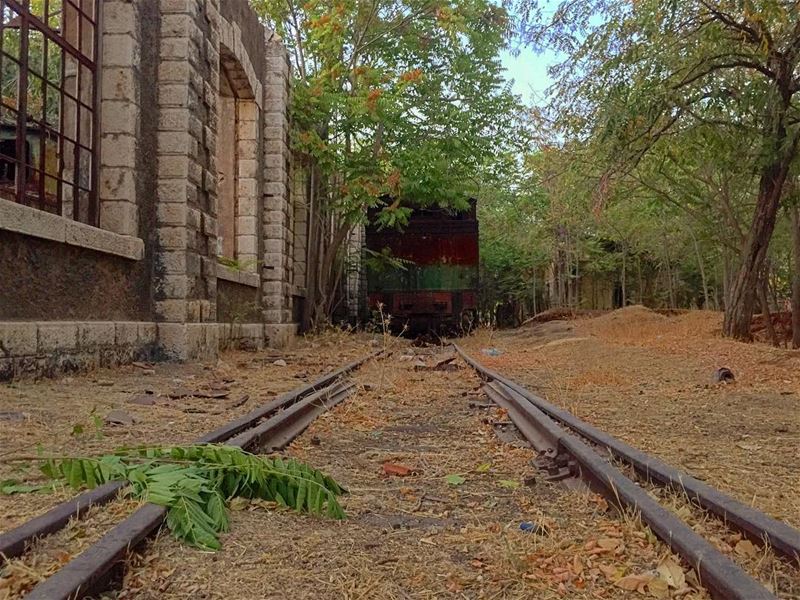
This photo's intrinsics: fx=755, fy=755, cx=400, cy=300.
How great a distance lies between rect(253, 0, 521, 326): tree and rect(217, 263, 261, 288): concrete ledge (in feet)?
10.6

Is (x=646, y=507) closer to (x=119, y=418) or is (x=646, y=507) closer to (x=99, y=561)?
(x=99, y=561)

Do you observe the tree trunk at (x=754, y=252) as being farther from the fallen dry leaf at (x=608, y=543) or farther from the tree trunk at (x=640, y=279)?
the tree trunk at (x=640, y=279)

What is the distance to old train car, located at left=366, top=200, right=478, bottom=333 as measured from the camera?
712 inches

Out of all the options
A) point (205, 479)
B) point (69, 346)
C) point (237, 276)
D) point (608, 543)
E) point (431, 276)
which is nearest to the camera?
point (608, 543)

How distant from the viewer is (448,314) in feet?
59.2

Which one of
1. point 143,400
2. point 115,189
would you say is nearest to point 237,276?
point 115,189

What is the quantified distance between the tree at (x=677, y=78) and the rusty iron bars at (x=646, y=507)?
17.9 ft

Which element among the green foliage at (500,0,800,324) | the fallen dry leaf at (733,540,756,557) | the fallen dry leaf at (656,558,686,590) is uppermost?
the green foliage at (500,0,800,324)

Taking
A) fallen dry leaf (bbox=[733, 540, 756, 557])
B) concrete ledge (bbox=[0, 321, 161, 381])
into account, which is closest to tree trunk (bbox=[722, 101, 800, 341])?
concrete ledge (bbox=[0, 321, 161, 381])

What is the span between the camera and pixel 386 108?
1441 cm

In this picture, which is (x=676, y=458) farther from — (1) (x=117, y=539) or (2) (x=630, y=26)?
(2) (x=630, y=26)

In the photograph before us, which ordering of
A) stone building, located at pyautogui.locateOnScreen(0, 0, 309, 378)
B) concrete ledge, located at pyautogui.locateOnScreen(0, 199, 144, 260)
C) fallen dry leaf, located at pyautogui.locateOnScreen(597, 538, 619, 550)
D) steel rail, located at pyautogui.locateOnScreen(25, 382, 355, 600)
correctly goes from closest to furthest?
steel rail, located at pyautogui.locateOnScreen(25, 382, 355, 600) → fallen dry leaf, located at pyautogui.locateOnScreen(597, 538, 619, 550) → concrete ledge, located at pyautogui.locateOnScreen(0, 199, 144, 260) → stone building, located at pyautogui.locateOnScreen(0, 0, 309, 378)

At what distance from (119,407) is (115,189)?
333 cm

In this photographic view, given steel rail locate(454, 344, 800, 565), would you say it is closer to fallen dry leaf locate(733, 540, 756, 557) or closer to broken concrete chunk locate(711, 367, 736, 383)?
fallen dry leaf locate(733, 540, 756, 557)
